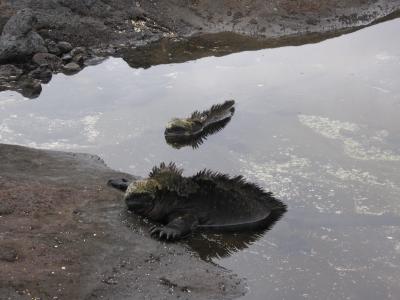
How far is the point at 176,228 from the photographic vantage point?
5.52m

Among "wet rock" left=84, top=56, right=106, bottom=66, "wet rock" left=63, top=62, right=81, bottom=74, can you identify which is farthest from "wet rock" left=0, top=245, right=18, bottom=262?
"wet rock" left=84, top=56, right=106, bottom=66

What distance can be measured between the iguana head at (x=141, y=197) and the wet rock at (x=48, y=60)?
565 centimetres

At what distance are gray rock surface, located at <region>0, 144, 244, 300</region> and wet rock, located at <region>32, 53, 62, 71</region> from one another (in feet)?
15.8

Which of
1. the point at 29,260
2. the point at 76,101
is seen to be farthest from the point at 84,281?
the point at 76,101

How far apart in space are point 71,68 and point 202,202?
18.7 ft

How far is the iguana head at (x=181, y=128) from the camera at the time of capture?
8078 millimetres

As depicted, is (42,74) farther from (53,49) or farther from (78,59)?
(53,49)

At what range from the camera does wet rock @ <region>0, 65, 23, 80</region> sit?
Result: 1029cm

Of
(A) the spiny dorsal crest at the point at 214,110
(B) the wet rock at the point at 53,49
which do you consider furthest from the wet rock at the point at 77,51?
(A) the spiny dorsal crest at the point at 214,110

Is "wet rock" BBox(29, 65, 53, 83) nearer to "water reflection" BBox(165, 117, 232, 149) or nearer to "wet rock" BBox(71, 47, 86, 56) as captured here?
"wet rock" BBox(71, 47, 86, 56)

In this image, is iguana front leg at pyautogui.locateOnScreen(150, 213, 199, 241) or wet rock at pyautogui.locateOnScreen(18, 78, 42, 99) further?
wet rock at pyautogui.locateOnScreen(18, 78, 42, 99)

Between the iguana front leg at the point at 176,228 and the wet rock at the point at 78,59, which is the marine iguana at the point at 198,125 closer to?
the iguana front leg at the point at 176,228

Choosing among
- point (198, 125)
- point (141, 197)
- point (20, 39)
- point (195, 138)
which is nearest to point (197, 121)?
point (198, 125)

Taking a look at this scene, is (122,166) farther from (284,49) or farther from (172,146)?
(284,49)
